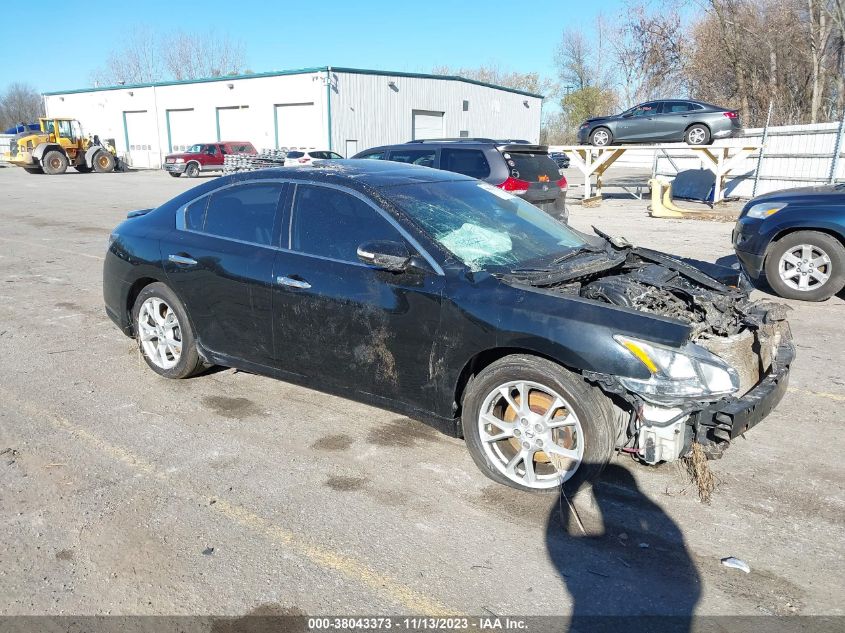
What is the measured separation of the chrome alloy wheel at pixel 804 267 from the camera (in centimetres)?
720

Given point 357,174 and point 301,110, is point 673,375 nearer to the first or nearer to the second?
point 357,174

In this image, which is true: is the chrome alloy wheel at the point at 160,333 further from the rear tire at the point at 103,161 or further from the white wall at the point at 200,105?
the rear tire at the point at 103,161

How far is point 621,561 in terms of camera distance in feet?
9.61

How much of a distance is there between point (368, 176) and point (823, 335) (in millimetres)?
4650

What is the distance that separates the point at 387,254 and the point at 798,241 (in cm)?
561

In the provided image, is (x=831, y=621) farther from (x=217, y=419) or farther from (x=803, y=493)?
(x=217, y=419)

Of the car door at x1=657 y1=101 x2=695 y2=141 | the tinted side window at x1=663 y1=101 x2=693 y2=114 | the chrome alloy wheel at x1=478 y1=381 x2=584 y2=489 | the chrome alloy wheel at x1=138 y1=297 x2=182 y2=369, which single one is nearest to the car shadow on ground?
the chrome alloy wheel at x1=478 y1=381 x2=584 y2=489

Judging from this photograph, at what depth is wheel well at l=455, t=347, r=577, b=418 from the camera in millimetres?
3455

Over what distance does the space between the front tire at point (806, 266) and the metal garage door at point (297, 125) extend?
30.9m

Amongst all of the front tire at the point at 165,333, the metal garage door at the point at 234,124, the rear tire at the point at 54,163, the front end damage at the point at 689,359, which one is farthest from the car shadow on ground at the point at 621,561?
the metal garage door at the point at 234,124

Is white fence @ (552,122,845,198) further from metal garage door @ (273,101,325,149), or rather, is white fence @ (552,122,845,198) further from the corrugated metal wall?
metal garage door @ (273,101,325,149)

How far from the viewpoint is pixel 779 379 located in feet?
11.6

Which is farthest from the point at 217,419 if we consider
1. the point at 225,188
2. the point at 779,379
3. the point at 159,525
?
the point at 779,379

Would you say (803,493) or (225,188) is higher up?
(225,188)
